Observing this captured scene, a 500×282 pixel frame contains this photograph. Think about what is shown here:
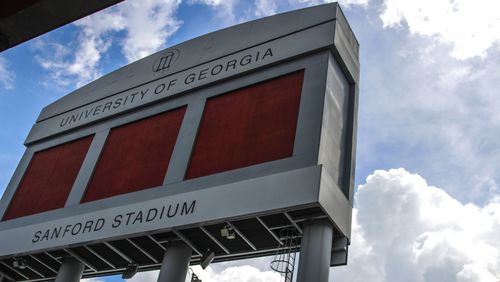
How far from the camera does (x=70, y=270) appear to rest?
57.2 feet

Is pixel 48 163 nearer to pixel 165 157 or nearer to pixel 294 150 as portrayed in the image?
pixel 165 157

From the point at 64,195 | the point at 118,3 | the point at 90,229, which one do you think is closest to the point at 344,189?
the point at 90,229

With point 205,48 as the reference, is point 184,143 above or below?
below

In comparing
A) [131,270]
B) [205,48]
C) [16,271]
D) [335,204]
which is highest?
[205,48]

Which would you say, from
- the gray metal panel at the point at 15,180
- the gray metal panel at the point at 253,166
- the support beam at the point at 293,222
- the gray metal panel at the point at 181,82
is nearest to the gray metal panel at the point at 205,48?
the gray metal panel at the point at 181,82

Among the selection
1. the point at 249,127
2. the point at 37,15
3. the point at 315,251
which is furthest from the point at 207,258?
the point at 37,15

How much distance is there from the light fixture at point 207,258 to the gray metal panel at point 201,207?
1989 millimetres

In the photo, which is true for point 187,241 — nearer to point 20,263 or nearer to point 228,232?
point 228,232

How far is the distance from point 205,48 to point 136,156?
467cm

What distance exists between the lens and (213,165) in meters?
15.4

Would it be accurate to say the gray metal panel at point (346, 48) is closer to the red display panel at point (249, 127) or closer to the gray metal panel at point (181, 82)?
the gray metal panel at point (181, 82)

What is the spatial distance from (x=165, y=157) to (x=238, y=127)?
2.72 meters

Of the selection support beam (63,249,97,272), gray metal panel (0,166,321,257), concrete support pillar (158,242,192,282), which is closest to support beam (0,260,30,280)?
gray metal panel (0,166,321,257)

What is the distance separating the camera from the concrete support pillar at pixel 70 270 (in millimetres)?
17391
